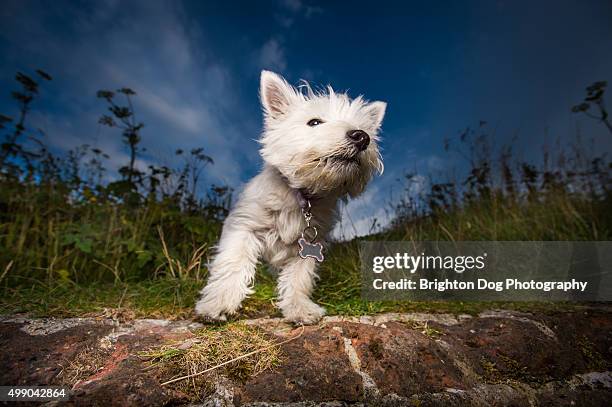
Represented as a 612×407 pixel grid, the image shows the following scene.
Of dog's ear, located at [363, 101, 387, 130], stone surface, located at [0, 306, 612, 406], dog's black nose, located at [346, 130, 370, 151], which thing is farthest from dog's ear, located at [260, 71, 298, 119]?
stone surface, located at [0, 306, 612, 406]

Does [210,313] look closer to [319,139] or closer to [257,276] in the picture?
[257,276]

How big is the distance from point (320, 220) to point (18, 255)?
429 cm

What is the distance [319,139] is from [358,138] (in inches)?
12.6

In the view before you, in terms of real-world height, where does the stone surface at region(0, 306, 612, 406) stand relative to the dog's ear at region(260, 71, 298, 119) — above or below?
below

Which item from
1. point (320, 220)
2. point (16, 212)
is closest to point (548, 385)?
point (320, 220)

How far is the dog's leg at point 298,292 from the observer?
118 inches

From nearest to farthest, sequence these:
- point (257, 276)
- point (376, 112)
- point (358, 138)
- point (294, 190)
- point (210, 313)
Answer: point (358, 138) < point (210, 313) < point (294, 190) < point (376, 112) < point (257, 276)

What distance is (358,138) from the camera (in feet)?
9.13

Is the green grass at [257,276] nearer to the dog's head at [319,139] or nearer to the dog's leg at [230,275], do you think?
the dog's leg at [230,275]

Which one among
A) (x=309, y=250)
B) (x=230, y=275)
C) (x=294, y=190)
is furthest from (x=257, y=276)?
(x=294, y=190)

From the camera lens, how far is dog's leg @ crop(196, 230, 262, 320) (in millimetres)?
2957

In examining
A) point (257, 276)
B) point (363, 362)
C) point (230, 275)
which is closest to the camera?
point (363, 362)

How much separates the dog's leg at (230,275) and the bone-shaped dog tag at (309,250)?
48 cm

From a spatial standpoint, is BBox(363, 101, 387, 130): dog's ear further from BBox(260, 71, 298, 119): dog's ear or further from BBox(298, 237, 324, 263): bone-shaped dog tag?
BBox(298, 237, 324, 263): bone-shaped dog tag
